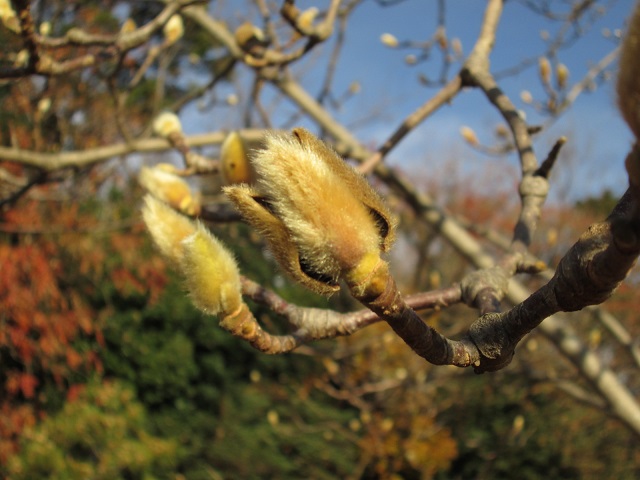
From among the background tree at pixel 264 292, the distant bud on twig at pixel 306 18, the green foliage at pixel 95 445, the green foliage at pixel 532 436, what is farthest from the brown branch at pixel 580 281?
the green foliage at pixel 532 436

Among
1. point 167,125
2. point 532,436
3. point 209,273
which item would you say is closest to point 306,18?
point 167,125

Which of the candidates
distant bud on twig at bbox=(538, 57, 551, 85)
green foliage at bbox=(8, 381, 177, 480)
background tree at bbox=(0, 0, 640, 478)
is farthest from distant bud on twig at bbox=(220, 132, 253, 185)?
green foliage at bbox=(8, 381, 177, 480)

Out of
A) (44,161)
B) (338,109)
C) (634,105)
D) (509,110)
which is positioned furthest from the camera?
(338,109)

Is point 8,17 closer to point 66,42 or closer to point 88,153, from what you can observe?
point 66,42

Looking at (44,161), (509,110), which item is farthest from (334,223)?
(44,161)

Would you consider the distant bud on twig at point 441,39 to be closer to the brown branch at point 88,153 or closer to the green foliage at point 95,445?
the brown branch at point 88,153

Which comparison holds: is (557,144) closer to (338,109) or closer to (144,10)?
(338,109)

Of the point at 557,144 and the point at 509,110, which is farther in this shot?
the point at 509,110
